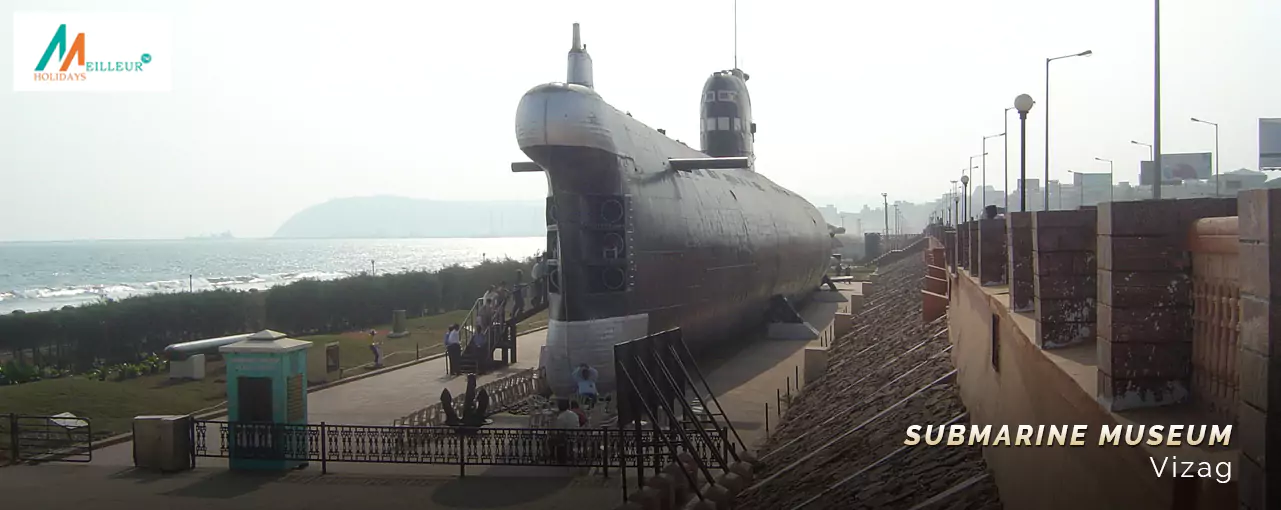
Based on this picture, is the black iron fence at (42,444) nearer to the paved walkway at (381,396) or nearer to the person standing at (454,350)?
the paved walkway at (381,396)

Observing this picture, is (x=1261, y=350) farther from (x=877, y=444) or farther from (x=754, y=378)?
(x=754, y=378)

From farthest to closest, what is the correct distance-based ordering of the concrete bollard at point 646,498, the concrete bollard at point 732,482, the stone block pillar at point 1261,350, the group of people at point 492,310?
the group of people at point 492,310 → the concrete bollard at point 732,482 → the concrete bollard at point 646,498 → the stone block pillar at point 1261,350

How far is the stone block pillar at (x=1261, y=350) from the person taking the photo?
4.02 meters

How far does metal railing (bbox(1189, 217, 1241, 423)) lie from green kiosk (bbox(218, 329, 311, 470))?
12.6 metres

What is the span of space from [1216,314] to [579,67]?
668 inches

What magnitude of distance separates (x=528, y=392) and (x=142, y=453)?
8028 mm

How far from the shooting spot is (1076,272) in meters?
7.40

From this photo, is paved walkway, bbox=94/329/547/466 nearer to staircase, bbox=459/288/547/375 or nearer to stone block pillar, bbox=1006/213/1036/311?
staircase, bbox=459/288/547/375

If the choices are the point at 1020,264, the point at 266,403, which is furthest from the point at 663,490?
the point at 266,403

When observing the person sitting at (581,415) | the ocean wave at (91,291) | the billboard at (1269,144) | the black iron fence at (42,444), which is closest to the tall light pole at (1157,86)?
the person sitting at (581,415)

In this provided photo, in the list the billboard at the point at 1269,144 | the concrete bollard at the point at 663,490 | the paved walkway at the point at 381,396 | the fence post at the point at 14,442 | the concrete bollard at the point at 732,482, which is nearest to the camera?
the concrete bollard at the point at 663,490

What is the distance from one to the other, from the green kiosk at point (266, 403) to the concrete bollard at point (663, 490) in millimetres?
5885

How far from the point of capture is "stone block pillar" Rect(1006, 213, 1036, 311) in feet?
29.8

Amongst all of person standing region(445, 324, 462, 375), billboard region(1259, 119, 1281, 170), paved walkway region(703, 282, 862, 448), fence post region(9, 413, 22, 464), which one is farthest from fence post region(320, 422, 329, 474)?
billboard region(1259, 119, 1281, 170)
